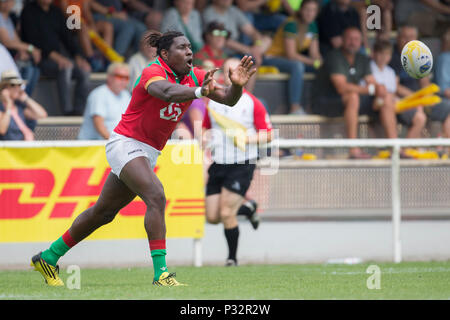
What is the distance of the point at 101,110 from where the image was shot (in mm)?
11195

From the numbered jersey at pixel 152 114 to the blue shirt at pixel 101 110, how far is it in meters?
3.95

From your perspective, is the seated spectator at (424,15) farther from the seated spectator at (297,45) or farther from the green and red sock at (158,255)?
the green and red sock at (158,255)

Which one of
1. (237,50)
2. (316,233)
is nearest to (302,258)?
(316,233)

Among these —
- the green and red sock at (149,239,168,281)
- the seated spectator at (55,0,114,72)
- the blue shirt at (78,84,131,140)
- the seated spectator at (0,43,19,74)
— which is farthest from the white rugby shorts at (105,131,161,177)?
the seated spectator at (55,0,114,72)

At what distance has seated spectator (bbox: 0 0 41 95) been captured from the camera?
39.3 feet

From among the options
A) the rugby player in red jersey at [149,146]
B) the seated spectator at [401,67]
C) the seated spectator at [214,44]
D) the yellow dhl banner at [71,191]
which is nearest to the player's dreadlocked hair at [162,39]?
the rugby player in red jersey at [149,146]

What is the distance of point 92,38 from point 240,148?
4.03 meters

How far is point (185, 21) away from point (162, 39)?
19.5ft

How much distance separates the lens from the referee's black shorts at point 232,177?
33.0 ft

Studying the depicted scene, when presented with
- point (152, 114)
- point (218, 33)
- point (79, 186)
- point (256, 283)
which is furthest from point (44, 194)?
point (218, 33)

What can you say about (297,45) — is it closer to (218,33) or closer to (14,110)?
(218,33)

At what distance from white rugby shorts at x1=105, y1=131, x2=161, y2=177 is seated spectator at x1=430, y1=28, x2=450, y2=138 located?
673 centimetres

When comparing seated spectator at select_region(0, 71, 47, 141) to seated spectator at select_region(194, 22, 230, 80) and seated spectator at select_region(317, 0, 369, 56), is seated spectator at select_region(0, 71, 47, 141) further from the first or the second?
seated spectator at select_region(317, 0, 369, 56)

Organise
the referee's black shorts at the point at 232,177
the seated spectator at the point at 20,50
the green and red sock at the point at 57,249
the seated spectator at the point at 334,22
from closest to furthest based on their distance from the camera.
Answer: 1. the green and red sock at the point at 57,249
2. the referee's black shorts at the point at 232,177
3. the seated spectator at the point at 20,50
4. the seated spectator at the point at 334,22
